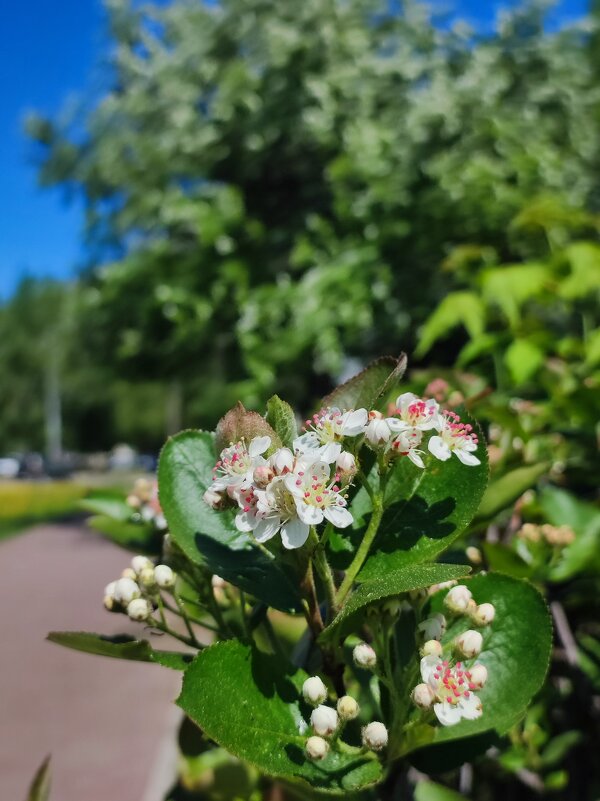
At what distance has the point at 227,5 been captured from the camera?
26.3ft

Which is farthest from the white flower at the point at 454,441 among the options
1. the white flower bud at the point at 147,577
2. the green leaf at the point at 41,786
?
the green leaf at the point at 41,786

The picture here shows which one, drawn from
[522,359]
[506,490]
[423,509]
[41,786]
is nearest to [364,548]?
[423,509]

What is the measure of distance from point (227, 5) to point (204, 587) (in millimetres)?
8462

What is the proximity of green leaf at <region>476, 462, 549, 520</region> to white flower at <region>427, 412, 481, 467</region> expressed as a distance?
0.26 m

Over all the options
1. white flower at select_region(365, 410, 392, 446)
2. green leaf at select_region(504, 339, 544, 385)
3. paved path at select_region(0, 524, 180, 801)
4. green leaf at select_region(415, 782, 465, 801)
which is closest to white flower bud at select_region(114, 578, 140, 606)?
white flower at select_region(365, 410, 392, 446)

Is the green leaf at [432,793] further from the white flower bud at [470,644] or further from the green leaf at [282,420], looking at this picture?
the green leaf at [282,420]

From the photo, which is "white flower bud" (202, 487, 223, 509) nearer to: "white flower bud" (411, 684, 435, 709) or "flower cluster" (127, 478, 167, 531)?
"white flower bud" (411, 684, 435, 709)

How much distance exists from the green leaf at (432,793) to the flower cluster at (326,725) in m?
0.33

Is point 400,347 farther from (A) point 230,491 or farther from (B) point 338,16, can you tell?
(A) point 230,491

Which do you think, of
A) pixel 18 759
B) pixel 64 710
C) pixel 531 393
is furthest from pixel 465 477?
pixel 64 710

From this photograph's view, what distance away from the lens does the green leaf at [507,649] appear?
709 mm

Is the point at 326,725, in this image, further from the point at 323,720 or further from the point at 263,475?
the point at 263,475

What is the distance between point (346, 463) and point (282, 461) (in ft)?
0.20

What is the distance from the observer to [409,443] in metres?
0.69
